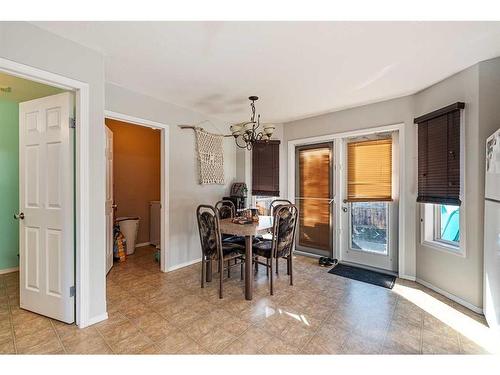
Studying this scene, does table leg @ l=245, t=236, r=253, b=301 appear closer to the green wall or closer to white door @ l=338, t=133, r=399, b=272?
white door @ l=338, t=133, r=399, b=272

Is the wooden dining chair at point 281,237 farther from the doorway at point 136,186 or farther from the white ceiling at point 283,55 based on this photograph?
the doorway at point 136,186

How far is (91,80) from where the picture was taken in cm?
205

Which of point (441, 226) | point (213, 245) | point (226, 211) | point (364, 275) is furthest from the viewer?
point (226, 211)

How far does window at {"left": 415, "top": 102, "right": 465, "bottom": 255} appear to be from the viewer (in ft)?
8.12

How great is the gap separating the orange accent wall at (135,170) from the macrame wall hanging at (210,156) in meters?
1.34

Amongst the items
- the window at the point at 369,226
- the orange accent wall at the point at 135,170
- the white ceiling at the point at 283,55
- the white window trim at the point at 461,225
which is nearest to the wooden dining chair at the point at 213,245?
the white ceiling at the point at 283,55

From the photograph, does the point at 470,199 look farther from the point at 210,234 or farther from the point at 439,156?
the point at 210,234

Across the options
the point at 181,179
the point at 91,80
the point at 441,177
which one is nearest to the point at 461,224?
the point at 441,177

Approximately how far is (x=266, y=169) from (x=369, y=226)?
78.2 inches

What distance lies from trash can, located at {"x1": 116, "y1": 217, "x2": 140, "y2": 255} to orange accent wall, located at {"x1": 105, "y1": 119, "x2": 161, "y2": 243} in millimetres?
465

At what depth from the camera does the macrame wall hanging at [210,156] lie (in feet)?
12.5
